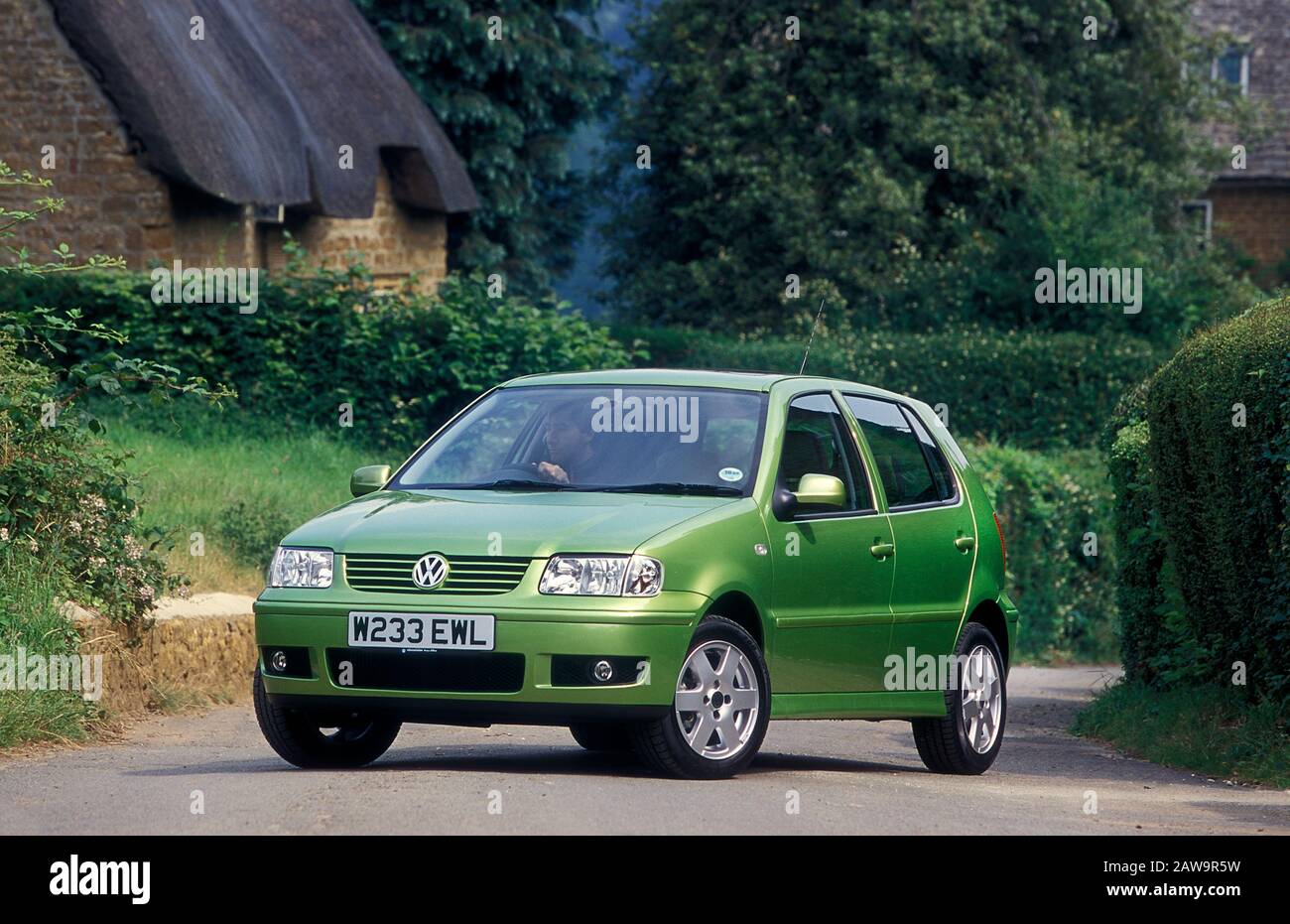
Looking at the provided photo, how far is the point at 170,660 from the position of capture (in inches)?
516

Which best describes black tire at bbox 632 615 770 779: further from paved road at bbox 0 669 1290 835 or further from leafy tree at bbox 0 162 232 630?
leafy tree at bbox 0 162 232 630

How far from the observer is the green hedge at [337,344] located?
22.8 metres

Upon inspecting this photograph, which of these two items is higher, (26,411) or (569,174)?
(569,174)

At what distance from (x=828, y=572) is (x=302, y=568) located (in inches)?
94.4

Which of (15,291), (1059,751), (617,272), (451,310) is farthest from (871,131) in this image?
(1059,751)

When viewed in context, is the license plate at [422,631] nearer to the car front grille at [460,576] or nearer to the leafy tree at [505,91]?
the car front grille at [460,576]

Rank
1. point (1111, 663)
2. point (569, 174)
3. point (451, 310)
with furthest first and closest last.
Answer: point (569, 174) → point (451, 310) → point (1111, 663)

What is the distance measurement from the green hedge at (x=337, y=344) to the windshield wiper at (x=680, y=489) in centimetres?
1417

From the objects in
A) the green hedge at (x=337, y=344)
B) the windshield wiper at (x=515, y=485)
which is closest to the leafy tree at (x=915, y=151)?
the green hedge at (x=337, y=344)

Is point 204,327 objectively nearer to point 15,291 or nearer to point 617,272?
point 15,291

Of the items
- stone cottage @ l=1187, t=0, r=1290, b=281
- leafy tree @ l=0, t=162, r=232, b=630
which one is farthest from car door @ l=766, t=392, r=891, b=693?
stone cottage @ l=1187, t=0, r=1290, b=281

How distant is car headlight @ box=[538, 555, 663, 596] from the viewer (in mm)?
8469

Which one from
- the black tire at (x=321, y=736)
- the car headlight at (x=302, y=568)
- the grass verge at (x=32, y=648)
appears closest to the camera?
the car headlight at (x=302, y=568)

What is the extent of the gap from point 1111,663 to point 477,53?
19.3 metres
